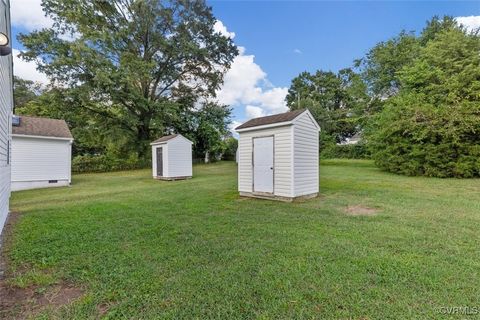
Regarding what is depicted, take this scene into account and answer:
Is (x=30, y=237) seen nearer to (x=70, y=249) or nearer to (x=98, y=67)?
(x=70, y=249)

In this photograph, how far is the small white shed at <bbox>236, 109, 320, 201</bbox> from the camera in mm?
6370

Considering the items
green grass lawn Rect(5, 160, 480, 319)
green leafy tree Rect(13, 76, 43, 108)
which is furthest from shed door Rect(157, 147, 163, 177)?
green leafy tree Rect(13, 76, 43, 108)

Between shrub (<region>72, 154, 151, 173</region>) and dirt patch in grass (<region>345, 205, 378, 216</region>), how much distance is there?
59.7 feet

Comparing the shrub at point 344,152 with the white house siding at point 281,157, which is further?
the shrub at point 344,152

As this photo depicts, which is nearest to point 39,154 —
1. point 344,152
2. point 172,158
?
point 172,158

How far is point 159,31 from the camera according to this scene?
19656mm

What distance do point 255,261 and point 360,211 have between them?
11.1ft

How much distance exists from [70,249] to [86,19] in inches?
828

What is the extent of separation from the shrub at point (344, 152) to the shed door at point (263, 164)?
18594mm

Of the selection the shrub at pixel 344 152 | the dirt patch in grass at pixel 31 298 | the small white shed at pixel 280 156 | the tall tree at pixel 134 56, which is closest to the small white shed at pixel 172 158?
the small white shed at pixel 280 156

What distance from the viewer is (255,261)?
284 cm

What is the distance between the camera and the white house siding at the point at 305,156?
643 centimetres

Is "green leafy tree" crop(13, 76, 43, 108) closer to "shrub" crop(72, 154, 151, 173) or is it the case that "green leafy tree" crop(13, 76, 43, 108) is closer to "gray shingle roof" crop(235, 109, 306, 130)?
"shrub" crop(72, 154, 151, 173)

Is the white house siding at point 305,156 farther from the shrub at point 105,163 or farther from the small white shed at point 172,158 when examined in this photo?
the shrub at point 105,163
